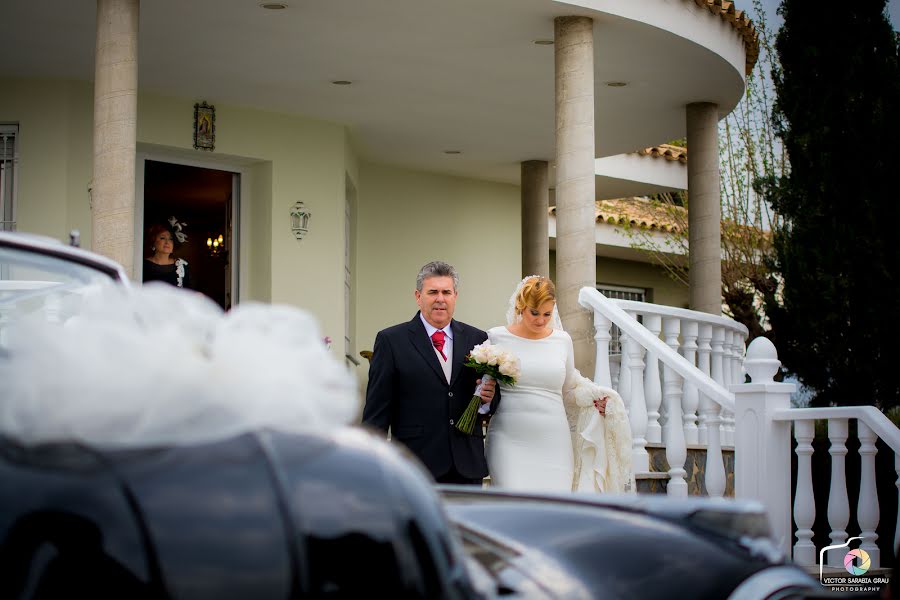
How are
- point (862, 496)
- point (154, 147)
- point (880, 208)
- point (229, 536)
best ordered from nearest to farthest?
1. point (229, 536)
2. point (862, 496)
3. point (880, 208)
4. point (154, 147)


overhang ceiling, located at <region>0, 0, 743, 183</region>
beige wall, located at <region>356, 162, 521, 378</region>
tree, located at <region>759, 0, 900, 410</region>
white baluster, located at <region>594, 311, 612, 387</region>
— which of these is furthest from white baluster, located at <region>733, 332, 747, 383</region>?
beige wall, located at <region>356, 162, 521, 378</region>

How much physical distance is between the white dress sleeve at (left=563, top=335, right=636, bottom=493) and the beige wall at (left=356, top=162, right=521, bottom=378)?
8.02 metres

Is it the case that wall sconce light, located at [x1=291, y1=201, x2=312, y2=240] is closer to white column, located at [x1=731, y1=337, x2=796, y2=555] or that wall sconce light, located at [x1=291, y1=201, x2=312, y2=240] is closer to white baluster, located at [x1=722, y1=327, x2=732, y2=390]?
white baluster, located at [x1=722, y1=327, x2=732, y2=390]

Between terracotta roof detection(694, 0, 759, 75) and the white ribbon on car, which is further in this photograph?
terracotta roof detection(694, 0, 759, 75)

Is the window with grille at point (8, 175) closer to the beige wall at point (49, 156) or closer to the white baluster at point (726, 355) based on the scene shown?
the beige wall at point (49, 156)

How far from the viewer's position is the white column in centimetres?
722

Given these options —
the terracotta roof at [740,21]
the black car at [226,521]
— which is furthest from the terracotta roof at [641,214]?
the black car at [226,521]

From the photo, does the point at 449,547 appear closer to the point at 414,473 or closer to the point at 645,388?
→ the point at 414,473

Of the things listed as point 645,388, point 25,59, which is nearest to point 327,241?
point 25,59

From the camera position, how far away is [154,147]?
41.0 ft

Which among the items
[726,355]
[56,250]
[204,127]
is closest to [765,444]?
[726,355]

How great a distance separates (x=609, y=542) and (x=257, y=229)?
A: 457 inches

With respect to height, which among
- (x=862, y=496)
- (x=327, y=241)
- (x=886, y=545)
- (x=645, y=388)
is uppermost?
(x=327, y=241)

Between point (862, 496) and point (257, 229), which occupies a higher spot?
point (257, 229)
